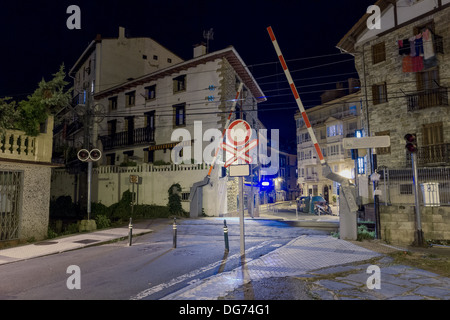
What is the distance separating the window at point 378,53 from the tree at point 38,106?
69.8ft

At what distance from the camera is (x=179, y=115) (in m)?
27.0

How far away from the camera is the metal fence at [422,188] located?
1109 centimetres

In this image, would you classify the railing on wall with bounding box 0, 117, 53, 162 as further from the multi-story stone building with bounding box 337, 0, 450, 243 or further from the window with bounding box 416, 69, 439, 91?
the window with bounding box 416, 69, 439, 91

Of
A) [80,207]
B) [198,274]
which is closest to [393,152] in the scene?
[198,274]

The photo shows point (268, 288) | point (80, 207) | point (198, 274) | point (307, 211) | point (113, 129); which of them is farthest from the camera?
point (113, 129)

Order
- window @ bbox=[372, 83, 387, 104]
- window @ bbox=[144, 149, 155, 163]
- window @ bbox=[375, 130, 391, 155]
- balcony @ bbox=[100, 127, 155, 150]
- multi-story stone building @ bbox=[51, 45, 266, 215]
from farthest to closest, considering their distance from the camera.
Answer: window @ bbox=[144, 149, 155, 163]
balcony @ bbox=[100, 127, 155, 150]
multi-story stone building @ bbox=[51, 45, 266, 215]
window @ bbox=[372, 83, 387, 104]
window @ bbox=[375, 130, 391, 155]

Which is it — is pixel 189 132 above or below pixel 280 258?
above

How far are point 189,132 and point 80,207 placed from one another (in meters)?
11.0

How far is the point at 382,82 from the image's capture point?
883 inches

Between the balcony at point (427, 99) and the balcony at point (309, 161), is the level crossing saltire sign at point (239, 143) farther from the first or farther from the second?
the balcony at point (309, 161)

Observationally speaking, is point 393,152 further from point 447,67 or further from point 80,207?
point 80,207

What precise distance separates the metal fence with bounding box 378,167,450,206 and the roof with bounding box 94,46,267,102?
34.9 ft

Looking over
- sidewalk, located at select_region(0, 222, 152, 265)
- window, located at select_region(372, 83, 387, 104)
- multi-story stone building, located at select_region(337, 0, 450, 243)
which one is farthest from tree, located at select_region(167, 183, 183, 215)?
window, located at select_region(372, 83, 387, 104)

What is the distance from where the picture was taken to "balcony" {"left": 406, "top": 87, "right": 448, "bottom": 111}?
770 inches
